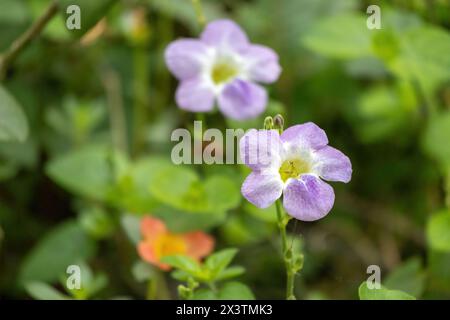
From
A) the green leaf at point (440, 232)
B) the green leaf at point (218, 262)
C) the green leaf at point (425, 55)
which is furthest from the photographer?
the green leaf at point (425, 55)

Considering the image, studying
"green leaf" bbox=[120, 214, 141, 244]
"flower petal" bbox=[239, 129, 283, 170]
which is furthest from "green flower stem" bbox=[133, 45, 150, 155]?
"flower petal" bbox=[239, 129, 283, 170]

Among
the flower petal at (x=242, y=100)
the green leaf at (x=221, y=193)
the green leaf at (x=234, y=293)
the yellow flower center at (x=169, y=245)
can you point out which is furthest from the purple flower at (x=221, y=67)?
the green leaf at (x=234, y=293)

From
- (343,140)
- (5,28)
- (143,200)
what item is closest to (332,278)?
(343,140)

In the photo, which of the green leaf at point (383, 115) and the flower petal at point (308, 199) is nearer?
the flower petal at point (308, 199)

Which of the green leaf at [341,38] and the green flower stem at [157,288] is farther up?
the green leaf at [341,38]

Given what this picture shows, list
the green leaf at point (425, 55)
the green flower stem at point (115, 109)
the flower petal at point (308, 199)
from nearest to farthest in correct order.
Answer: the flower petal at point (308, 199)
the green leaf at point (425, 55)
the green flower stem at point (115, 109)

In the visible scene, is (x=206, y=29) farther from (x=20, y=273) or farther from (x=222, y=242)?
(x=20, y=273)

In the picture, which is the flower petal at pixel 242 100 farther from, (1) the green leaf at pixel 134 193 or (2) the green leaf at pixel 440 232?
(2) the green leaf at pixel 440 232
